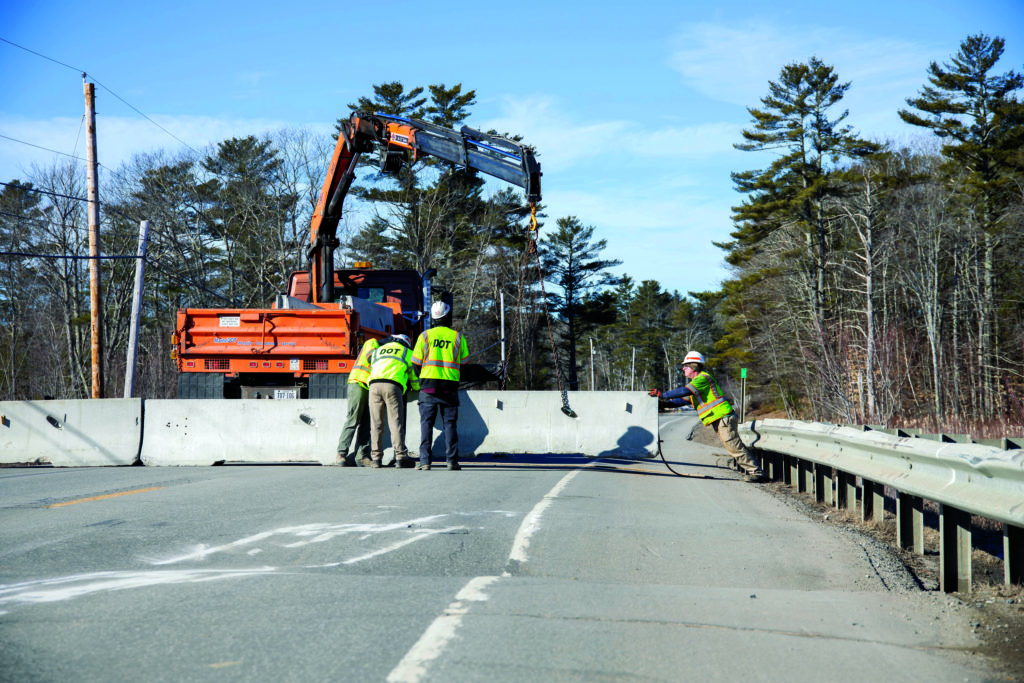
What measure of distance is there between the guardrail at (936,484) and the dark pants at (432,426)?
15.1ft

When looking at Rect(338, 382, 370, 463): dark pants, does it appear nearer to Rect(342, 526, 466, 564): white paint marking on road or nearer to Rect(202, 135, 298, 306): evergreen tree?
Rect(342, 526, 466, 564): white paint marking on road

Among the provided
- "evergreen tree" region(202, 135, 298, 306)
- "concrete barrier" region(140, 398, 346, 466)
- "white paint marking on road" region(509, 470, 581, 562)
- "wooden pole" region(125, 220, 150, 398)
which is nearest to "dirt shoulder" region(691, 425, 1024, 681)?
"white paint marking on road" region(509, 470, 581, 562)

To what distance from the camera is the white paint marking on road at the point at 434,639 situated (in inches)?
135

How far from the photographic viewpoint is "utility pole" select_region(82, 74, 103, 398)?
917 inches

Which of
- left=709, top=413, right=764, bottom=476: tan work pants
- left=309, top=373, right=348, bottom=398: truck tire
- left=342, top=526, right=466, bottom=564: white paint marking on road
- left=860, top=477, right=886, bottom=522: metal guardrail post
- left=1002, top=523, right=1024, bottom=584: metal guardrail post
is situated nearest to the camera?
left=1002, top=523, right=1024, bottom=584: metal guardrail post

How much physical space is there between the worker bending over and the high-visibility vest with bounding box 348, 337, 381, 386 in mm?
4107

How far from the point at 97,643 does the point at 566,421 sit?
32.4ft

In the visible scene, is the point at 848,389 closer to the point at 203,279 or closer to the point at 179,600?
the point at 179,600

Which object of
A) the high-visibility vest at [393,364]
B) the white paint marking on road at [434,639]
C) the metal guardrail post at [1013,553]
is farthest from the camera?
the high-visibility vest at [393,364]

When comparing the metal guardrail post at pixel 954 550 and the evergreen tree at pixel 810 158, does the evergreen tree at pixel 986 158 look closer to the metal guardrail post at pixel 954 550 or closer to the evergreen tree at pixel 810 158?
the evergreen tree at pixel 810 158

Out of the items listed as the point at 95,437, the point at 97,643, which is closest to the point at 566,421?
the point at 95,437

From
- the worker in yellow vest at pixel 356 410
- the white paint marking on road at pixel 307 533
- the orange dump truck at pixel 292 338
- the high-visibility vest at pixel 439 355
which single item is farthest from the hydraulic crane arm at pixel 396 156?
the white paint marking on road at pixel 307 533

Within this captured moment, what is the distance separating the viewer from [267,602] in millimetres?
4434

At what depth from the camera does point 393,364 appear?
12484 millimetres
